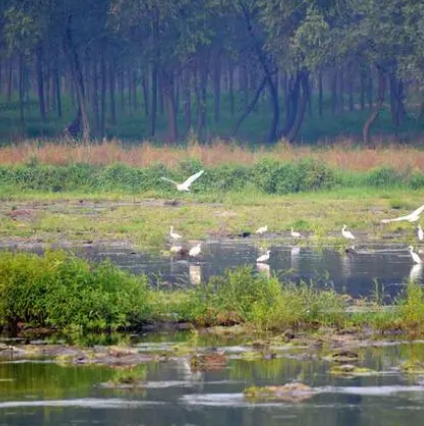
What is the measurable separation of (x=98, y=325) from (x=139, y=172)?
23.5 meters

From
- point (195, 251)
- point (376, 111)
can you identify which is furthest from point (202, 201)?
point (376, 111)

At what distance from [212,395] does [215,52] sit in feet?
177

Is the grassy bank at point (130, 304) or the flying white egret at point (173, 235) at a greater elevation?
the grassy bank at point (130, 304)

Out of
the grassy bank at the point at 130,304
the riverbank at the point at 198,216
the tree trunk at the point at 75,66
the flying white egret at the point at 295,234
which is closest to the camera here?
the grassy bank at the point at 130,304

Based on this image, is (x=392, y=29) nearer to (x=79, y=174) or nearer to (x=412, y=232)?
(x=79, y=174)

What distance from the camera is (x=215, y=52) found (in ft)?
222

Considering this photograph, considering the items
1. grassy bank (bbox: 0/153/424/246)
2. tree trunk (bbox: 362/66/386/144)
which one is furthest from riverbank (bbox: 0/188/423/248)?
tree trunk (bbox: 362/66/386/144)

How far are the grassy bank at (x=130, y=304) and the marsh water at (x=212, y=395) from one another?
1.16 meters

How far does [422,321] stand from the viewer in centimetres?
1797

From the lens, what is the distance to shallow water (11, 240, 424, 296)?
22844 millimetres

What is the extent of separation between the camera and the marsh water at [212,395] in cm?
1335

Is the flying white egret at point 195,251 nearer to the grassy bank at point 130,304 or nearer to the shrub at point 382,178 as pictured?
the grassy bank at point 130,304

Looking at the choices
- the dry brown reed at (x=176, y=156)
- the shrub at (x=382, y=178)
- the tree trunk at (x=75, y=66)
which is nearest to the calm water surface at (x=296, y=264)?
the shrub at (x=382, y=178)

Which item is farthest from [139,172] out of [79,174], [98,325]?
[98,325]
